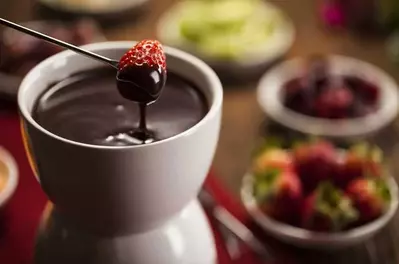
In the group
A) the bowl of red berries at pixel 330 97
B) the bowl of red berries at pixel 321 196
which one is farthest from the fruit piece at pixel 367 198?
the bowl of red berries at pixel 330 97

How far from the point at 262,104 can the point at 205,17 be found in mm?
219

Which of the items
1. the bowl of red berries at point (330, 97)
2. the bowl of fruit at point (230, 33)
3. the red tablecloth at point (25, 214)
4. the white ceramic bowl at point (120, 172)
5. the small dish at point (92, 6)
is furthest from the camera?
the small dish at point (92, 6)

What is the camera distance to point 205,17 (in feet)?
3.56

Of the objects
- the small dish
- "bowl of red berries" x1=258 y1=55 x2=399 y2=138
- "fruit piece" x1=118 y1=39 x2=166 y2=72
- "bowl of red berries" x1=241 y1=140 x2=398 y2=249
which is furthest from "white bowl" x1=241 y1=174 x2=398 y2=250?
the small dish

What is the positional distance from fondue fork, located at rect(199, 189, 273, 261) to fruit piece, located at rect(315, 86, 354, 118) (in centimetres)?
23

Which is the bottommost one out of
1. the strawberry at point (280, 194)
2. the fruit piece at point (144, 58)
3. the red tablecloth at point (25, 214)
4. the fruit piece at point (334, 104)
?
the fruit piece at point (334, 104)

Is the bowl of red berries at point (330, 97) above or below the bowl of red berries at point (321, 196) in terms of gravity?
below

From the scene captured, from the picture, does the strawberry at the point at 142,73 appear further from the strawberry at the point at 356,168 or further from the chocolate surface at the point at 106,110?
the strawberry at the point at 356,168

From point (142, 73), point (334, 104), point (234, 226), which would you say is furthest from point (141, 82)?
point (334, 104)

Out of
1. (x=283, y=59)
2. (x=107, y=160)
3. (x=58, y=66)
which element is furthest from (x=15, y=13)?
(x=107, y=160)

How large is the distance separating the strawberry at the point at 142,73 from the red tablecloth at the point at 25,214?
0.79 feet

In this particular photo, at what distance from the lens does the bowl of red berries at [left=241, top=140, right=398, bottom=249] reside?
0.69m

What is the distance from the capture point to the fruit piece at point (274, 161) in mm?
739

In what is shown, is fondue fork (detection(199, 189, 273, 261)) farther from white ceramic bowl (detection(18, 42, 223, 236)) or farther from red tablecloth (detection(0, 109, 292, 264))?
white ceramic bowl (detection(18, 42, 223, 236))
